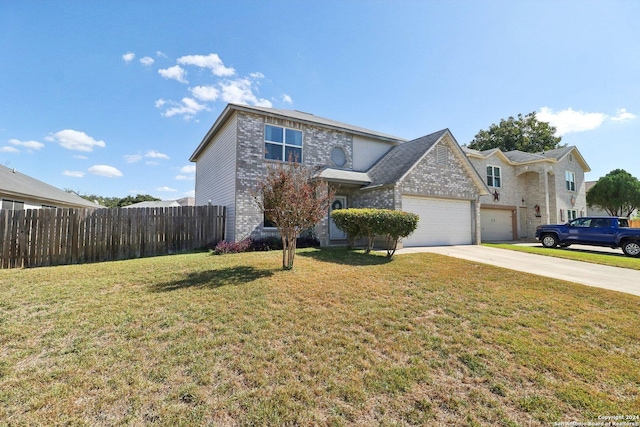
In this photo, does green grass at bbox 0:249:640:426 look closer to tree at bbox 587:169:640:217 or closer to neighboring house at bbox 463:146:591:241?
neighboring house at bbox 463:146:591:241

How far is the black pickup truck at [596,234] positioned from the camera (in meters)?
12.4

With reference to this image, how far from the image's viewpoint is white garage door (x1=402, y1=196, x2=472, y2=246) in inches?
523

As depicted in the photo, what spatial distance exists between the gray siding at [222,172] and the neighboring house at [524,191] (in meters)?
17.3

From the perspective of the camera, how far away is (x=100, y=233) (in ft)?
32.5

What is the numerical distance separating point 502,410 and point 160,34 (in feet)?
49.6

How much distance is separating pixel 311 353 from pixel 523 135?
4701 cm

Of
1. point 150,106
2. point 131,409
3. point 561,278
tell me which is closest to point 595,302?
point 561,278

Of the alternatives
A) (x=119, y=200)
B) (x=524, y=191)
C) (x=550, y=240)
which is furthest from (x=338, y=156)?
(x=119, y=200)

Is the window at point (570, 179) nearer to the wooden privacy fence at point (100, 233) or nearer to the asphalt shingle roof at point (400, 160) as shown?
the asphalt shingle roof at point (400, 160)

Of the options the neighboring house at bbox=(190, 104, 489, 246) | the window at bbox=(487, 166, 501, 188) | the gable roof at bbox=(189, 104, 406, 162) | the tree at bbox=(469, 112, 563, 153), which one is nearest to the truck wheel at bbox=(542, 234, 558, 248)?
the neighboring house at bbox=(190, 104, 489, 246)

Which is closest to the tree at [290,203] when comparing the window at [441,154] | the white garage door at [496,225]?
the window at [441,154]

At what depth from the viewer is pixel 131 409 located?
7.90ft

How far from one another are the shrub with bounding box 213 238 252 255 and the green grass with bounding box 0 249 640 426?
12.7ft

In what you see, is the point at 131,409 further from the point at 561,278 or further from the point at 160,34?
the point at 160,34
